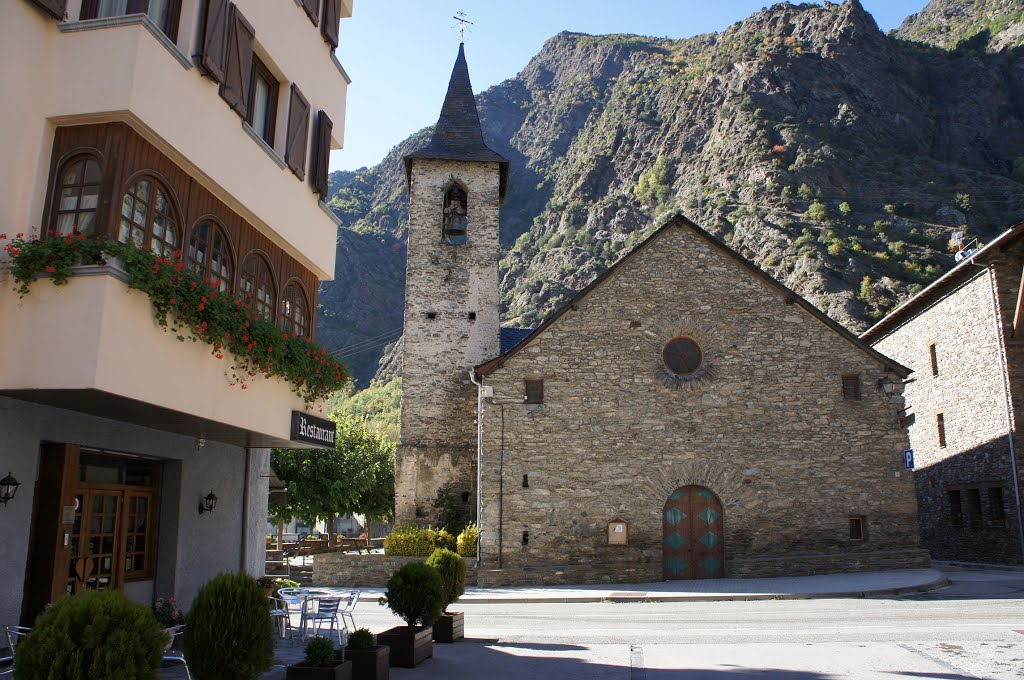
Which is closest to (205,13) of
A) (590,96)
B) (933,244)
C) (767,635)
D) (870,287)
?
(767,635)

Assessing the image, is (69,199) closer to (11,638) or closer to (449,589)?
(11,638)

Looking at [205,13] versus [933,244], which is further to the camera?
[933,244]

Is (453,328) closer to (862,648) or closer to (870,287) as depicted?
(862,648)

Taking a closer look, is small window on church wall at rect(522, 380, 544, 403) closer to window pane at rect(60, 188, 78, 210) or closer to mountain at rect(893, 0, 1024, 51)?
window pane at rect(60, 188, 78, 210)

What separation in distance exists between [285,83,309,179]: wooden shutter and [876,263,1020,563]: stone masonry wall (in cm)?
1645

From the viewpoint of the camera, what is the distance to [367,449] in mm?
30031

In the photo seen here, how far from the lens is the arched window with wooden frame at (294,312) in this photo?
11.5 meters

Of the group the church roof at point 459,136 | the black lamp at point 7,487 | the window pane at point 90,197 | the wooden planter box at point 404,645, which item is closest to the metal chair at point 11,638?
the black lamp at point 7,487

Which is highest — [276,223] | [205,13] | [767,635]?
[205,13]

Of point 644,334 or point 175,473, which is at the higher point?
point 644,334

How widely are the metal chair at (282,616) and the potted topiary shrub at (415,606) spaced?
1963 millimetres

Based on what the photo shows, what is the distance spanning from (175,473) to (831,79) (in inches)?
3069

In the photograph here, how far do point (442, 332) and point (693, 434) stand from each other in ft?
28.6

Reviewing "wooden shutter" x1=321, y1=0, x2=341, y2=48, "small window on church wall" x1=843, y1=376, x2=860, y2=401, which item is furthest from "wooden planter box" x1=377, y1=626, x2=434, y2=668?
"small window on church wall" x1=843, y1=376, x2=860, y2=401
